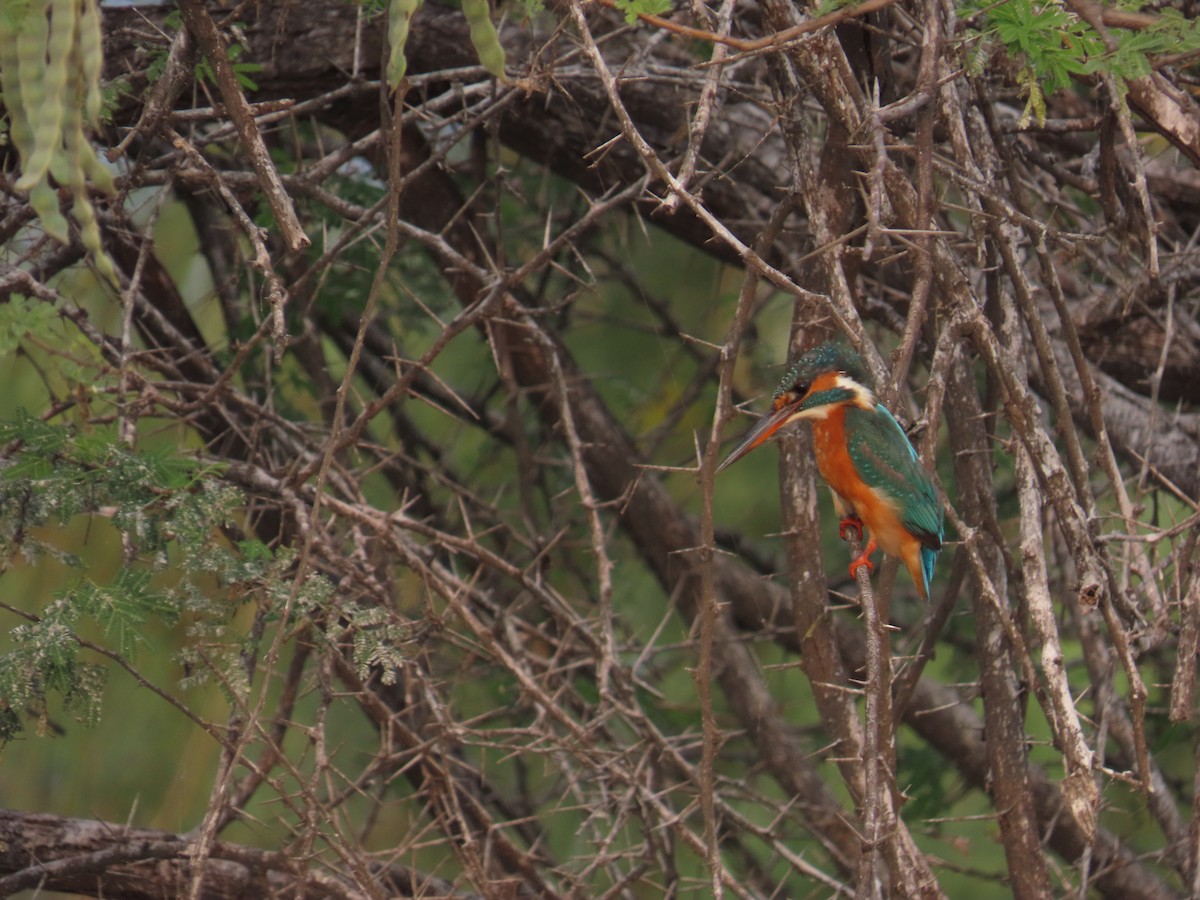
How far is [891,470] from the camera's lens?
8.18ft

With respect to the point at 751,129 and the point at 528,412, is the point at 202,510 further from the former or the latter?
the point at 528,412

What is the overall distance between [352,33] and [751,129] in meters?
1.01

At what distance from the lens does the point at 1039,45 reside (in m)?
2.11

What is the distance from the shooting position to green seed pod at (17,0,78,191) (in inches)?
48.3

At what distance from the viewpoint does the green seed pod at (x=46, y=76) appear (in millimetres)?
1228

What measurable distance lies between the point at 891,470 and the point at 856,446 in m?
0.08

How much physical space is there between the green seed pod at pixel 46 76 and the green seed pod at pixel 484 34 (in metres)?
0.40

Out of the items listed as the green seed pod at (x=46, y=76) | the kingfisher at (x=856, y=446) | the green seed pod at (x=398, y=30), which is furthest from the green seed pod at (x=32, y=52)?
the kingfisher at (x=856, y=446)

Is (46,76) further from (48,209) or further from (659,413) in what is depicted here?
(659,413)

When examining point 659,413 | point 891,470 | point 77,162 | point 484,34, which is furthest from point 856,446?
point 659,413

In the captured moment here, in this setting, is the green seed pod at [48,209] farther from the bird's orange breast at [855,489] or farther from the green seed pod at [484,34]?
the bird's orange breast at [855,489]

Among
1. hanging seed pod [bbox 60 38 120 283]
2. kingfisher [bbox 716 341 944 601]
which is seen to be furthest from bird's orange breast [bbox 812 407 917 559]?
hanging seed pod [bbox 60 38 120 283]

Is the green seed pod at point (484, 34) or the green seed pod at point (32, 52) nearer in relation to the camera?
the green seed pod at point (32, 52)

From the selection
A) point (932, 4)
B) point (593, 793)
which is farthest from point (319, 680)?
point (932, 4)
